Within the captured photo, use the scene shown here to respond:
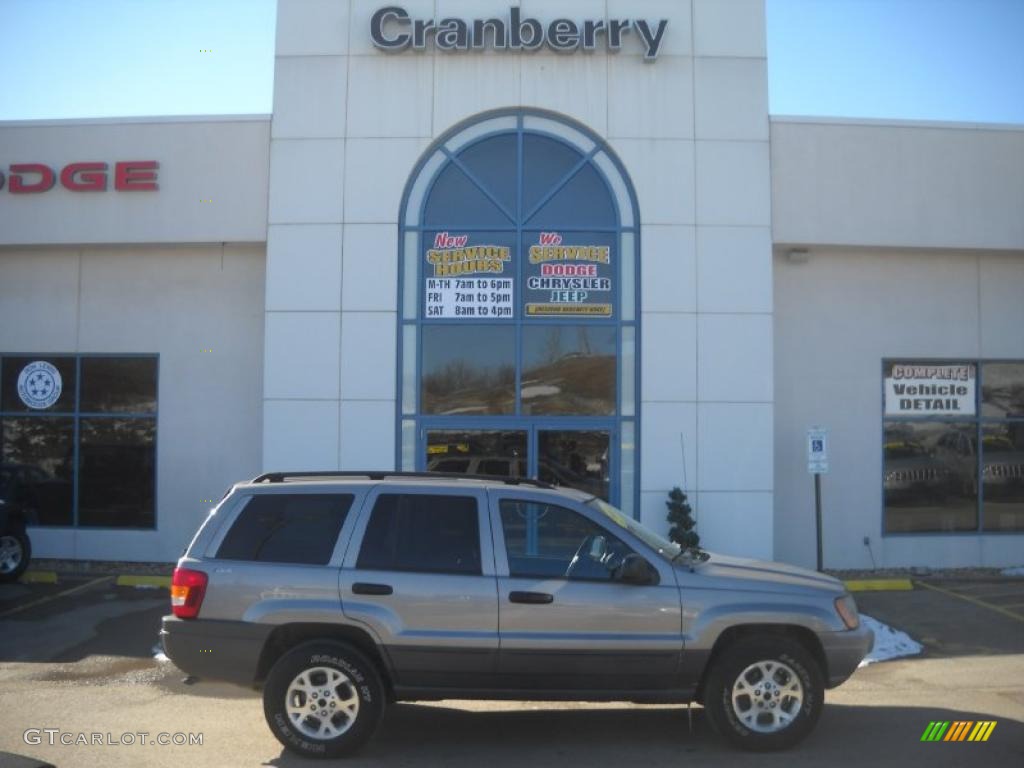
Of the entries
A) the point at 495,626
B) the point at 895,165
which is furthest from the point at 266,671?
the point at 895,165

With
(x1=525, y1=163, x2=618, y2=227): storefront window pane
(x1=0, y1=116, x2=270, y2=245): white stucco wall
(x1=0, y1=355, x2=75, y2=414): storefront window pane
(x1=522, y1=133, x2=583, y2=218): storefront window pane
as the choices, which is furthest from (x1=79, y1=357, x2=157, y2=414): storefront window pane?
(x1=525, y1=163, x2=618, y2=227): storefront window pane

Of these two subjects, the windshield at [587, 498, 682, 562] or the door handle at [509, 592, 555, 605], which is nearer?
the door handle at [509, 592, 555, 605]

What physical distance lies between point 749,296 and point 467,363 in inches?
162

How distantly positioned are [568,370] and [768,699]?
8.05 metres

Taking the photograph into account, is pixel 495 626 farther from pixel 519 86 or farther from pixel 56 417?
pixel 56 417

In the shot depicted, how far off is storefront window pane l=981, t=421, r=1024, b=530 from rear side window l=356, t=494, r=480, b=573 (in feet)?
38.7

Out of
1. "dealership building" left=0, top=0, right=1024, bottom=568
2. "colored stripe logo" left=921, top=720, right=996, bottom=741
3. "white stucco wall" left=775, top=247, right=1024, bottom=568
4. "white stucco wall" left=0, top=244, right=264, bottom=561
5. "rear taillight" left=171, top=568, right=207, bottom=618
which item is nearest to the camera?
"rear taillight" left=171, top=568, right=207, bottom=618

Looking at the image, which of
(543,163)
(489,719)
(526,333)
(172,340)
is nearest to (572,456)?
(526,333)

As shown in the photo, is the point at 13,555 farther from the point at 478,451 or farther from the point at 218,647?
the point at 218,647

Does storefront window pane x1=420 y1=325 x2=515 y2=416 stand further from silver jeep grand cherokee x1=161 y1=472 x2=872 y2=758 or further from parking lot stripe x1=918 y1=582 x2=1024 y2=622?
silver jeep grand cherokee x1=161 y1=472 x2=872 y2=758

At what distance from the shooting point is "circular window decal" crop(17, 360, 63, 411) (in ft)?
53.6

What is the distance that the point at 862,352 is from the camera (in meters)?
15.9

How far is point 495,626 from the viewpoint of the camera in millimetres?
6789

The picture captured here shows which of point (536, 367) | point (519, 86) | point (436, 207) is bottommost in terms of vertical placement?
point (536, 367)
